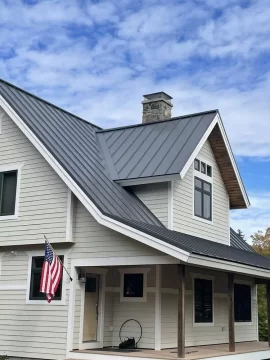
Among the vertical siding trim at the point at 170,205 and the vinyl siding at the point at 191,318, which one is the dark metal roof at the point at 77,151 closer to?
the vertical siding trim at the point at 170,205

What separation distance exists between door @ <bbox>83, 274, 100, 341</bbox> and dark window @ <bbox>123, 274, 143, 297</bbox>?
79 cm

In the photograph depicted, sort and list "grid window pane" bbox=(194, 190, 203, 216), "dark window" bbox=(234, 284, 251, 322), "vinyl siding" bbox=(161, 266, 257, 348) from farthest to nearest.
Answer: "dark window" bbox=(234, 284, 251, 322), "grid window pane" bbox=(194, 190, 203, 216), "vinyl siding" bbox=(161, 266, 257, 348)

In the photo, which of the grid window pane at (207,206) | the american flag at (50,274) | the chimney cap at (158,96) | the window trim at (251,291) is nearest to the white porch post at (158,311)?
the american flag at (50,274)

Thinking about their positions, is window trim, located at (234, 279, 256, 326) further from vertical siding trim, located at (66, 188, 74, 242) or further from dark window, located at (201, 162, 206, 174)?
vertical siding trim, located at (66, 188, 74, 242)

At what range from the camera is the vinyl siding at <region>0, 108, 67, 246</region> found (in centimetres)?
1437

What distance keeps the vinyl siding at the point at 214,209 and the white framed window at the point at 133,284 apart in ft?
5.59

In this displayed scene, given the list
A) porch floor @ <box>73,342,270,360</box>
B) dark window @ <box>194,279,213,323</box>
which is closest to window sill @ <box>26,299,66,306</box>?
porch floor @ <box>73,342,270,360</box>

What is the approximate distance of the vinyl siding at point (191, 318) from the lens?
14.5 m

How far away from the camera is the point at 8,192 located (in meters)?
15.7

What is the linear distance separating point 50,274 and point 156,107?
9760 mm

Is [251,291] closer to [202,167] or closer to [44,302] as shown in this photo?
[202,167]

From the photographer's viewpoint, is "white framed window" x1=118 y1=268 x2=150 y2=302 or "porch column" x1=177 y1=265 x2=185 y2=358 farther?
"white framed window" x1=118 y1=268 x2=150 y2=302

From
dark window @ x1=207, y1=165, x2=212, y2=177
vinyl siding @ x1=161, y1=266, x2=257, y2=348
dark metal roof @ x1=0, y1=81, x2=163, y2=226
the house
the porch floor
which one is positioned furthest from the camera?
dark window @ x1=207, y1=165, x2=212, y2=177

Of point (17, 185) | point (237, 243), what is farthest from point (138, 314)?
point (237, 243)
